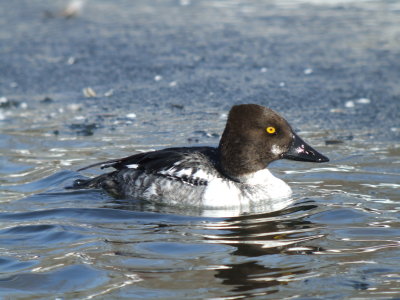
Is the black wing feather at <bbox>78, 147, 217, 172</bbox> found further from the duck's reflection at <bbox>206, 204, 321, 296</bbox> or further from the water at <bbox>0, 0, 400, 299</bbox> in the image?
the duck's reflection at <bbox>206, 204, 321, 296</bbox>

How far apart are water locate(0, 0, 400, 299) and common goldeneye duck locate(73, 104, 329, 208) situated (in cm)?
23

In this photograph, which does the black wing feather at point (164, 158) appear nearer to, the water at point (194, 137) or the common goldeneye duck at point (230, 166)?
the common goldeneye duck at point (230, 166)

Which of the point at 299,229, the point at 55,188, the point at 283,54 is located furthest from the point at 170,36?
the point at 299,229

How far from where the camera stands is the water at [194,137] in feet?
18.7

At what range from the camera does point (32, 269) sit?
5.82 meters

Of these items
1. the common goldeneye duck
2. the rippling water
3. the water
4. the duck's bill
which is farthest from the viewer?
the duck's bill

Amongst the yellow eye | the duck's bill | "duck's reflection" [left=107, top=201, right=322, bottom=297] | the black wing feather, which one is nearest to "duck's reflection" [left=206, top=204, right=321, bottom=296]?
"duck's reflection" [left=107, top=201, right=322, bottom=297]

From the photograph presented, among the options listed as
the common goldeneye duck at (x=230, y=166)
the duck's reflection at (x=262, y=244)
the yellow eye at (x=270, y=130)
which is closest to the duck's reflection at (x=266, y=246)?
the duck's reflection at (x=262, y=244)

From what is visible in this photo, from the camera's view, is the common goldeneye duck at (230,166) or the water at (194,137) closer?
the water at (194,137)

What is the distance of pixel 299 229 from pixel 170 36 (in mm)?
8757

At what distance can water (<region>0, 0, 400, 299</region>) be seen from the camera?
224 inches

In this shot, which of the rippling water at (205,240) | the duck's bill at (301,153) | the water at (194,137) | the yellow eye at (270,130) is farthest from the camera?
the duck's bill at (301,153)

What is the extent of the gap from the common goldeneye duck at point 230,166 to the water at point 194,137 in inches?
9.1

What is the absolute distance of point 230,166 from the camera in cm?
779
